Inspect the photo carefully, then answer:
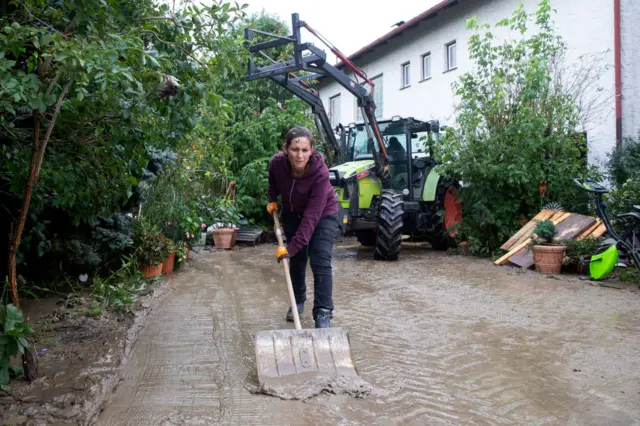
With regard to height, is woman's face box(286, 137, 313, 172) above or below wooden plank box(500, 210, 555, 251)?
above

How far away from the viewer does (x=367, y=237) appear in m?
10.7

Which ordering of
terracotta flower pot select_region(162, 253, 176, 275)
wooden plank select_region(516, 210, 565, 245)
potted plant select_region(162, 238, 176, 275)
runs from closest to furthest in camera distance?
potted plant select_region(162, 238, 176, 275), terracotta flower pot select_region(162, 253, 176, 275), wooden plank select_region(516, 210, 565, 245)

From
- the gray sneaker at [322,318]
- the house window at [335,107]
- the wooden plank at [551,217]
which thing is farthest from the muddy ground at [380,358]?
the house window at [335,107]

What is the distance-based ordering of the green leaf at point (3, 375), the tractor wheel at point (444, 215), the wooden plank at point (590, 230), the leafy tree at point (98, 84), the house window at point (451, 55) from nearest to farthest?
the leafy tree at point (98, 84) → the green leaf at point (3, 375) → the wooden plank at point (590, 230) → the tractor wheel at point (444, 215) → the house window at point (451, 55)

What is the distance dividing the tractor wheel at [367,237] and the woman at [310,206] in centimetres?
619

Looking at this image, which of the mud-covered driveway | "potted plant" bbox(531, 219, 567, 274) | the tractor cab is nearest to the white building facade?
the tractor cab

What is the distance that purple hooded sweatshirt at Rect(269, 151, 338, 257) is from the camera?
3865 millimetres

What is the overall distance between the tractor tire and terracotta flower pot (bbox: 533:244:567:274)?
6.71 feet

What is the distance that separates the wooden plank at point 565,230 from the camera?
7312 millimetres

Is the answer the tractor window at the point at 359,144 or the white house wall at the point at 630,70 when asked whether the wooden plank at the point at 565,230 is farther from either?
the tractor window at the point at 359,144

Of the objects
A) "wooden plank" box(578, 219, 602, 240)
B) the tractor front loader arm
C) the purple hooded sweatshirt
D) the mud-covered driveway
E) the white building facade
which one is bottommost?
the mud-covered driveway

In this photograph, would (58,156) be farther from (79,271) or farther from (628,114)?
(628,114)

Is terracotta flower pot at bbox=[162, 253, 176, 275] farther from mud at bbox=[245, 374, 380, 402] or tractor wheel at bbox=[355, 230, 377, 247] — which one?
mud at bbox=[245, 374, 380, 402]

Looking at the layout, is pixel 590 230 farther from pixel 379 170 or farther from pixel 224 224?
pixel 224 224
